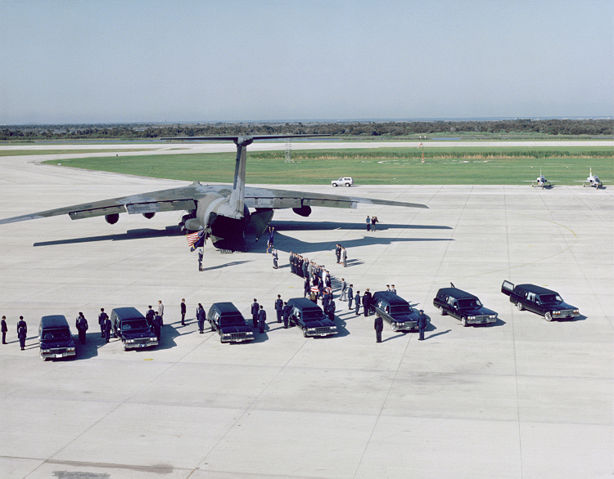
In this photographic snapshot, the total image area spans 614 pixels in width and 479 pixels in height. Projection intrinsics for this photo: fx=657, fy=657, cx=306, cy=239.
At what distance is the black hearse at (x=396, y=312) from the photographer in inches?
1125

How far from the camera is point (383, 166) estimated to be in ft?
379

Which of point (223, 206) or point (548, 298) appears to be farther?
point (223, 206)

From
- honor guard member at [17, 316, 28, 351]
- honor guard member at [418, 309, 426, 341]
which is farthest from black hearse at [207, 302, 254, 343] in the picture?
honor guard member at [17, 316, 28, 351]

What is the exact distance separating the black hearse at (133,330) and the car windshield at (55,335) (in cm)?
212

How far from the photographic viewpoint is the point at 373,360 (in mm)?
25328

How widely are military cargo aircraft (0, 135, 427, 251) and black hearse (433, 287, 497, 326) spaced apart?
1561 cm

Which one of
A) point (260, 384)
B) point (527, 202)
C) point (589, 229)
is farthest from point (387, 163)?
point (260, 384)

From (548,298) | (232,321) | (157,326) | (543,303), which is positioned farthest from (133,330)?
(548,298)

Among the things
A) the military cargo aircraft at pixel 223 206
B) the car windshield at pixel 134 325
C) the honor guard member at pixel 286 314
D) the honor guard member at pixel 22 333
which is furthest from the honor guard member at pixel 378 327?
the military cargo aircraft at pixel 223 206

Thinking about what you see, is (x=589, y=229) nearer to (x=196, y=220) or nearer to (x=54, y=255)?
(x=196, y=220)

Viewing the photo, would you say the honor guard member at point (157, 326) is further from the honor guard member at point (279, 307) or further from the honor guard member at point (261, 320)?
the honor guard member at point (279, 307)

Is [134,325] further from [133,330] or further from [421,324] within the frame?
[421,324]

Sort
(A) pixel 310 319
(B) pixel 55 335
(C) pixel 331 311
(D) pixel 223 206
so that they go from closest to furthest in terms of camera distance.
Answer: (B) pixel 55 335
(A) pixel 310 319
(C) pixel 331 311
(D) pixel 223 206

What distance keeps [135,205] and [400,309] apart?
26.7 metres
